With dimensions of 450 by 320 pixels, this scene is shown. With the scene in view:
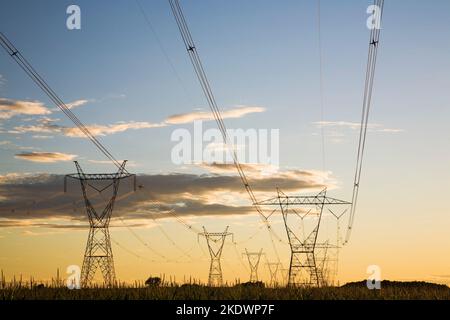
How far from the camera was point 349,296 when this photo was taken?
25625 mm

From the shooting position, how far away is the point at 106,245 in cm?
7575

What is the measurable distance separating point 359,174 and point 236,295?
134 ft

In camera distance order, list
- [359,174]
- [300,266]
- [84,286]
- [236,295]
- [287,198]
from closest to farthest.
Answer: [236,295] → [84,286] → [359,174] → [287,198] → [300,266]
